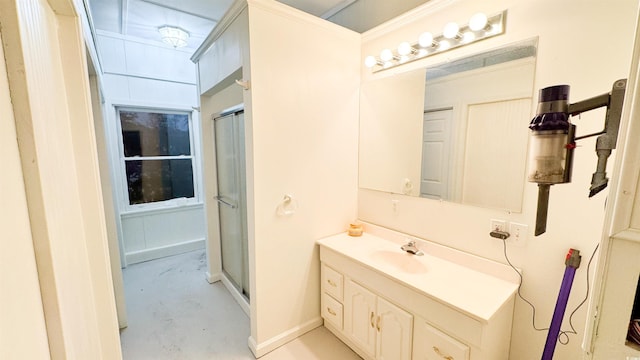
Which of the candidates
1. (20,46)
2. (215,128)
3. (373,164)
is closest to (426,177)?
(373,164)

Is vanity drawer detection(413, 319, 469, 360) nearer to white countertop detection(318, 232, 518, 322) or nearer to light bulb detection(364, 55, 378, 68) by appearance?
white countertop detection(318, 232, 518, 322)

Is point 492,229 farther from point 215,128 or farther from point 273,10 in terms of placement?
point 215,128

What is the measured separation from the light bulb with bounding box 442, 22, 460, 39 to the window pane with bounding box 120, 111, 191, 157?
3.44 m

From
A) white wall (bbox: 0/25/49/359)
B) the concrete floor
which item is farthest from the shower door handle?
white wall (bbox: 0/25/49/359)

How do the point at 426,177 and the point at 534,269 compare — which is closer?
the point at 534,269

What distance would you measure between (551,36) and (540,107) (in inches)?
31.2

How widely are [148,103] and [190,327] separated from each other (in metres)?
2.76

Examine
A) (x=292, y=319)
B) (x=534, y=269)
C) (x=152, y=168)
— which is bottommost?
(x=292, y=319)

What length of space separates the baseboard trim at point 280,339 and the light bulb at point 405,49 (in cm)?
217

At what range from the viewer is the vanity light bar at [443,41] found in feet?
4.74

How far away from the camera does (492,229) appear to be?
152 centimetres

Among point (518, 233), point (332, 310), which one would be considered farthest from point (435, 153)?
point (332, 310)

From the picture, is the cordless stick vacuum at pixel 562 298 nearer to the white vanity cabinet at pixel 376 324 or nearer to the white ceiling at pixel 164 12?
the white vanity cabinet at pixel 376 324

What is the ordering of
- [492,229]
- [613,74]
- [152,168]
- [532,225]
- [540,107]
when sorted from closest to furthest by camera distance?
1. [540,107]
2. [613,74]
3. [532,225]
4. [492,229]
5. [152,168]
